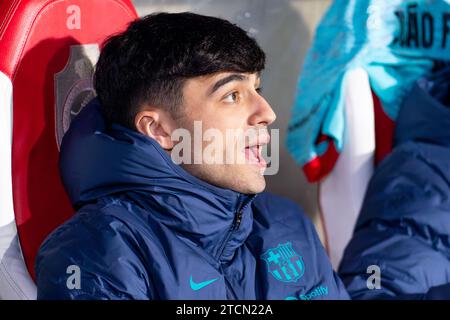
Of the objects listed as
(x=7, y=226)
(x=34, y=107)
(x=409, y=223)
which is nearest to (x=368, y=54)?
(x=409, y=223)

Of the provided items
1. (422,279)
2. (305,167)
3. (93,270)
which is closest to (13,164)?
(93,270)

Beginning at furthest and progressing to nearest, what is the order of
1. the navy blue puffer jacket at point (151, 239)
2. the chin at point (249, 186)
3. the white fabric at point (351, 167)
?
the white fabric at point (351, 167), the chin at point (249, 186), the navy blue puffer jacket at point (151, 239)

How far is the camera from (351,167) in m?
2.23

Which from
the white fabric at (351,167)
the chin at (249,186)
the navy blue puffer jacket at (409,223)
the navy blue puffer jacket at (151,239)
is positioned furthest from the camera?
the white fabric at (351,167)

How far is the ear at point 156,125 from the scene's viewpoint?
1.45m

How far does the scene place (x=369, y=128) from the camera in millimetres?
2246

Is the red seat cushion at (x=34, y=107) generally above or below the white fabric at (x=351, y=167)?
above

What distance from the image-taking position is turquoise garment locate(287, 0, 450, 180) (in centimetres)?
229

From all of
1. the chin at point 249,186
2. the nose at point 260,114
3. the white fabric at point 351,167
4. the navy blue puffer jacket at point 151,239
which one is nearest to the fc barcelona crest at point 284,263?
the navy blue puffer jacket at point 151,239

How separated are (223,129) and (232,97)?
0.06 metres

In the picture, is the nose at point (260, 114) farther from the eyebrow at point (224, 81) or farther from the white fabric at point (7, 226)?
the white fabric at point (7, 226)

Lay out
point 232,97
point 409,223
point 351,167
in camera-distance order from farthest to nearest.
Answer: point 351,167
point 409,223
point 232,97

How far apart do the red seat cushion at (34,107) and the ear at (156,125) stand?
195 millimetres

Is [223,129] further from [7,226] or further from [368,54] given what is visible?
[368,54]
